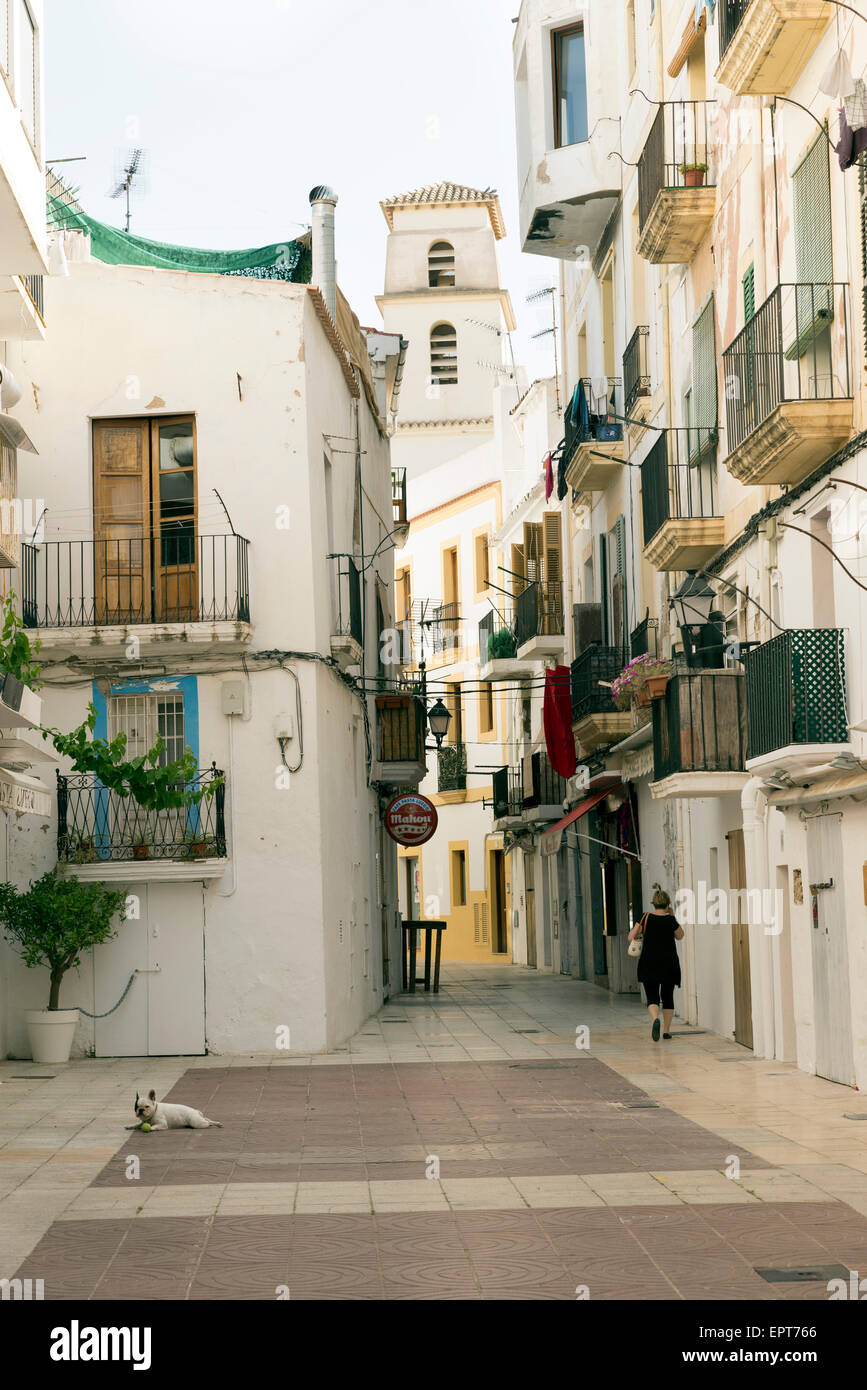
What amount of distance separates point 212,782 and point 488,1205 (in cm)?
972

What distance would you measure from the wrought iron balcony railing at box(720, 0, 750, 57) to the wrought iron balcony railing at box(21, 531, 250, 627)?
7200mm

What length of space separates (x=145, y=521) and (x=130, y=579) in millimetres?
702

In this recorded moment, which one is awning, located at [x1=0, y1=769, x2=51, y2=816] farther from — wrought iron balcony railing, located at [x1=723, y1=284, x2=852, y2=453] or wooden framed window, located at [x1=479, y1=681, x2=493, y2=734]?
wooden framed window, located at [x1=479, y1=681, x2=493, y2=734]

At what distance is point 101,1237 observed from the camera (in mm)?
8898

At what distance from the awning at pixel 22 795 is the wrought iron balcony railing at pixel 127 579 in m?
2.97

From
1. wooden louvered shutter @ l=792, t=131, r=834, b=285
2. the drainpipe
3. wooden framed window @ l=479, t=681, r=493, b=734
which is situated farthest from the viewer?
wooden framed window @ l=479, t=681, r=493, b=734

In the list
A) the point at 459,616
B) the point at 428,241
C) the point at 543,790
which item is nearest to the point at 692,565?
the point at 543,790

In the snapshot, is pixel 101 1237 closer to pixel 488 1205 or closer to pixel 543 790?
pixel 488 1205

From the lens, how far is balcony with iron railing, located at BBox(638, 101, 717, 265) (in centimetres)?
1897

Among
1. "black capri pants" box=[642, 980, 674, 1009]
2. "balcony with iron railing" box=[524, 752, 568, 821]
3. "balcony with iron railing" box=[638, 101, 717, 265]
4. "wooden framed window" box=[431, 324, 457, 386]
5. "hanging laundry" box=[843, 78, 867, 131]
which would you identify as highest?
"wooden framed window" box=[431, 324, 457, 386]

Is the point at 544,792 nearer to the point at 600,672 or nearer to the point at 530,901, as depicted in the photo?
the point at 530,901

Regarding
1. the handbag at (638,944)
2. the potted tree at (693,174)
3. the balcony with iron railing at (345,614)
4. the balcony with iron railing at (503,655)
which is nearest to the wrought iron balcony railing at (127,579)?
the balcony with iron railing at (345,614)

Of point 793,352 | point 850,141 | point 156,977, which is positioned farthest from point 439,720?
point 850,141

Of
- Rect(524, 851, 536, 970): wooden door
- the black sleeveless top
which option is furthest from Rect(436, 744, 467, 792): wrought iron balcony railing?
the black sleeveless top
